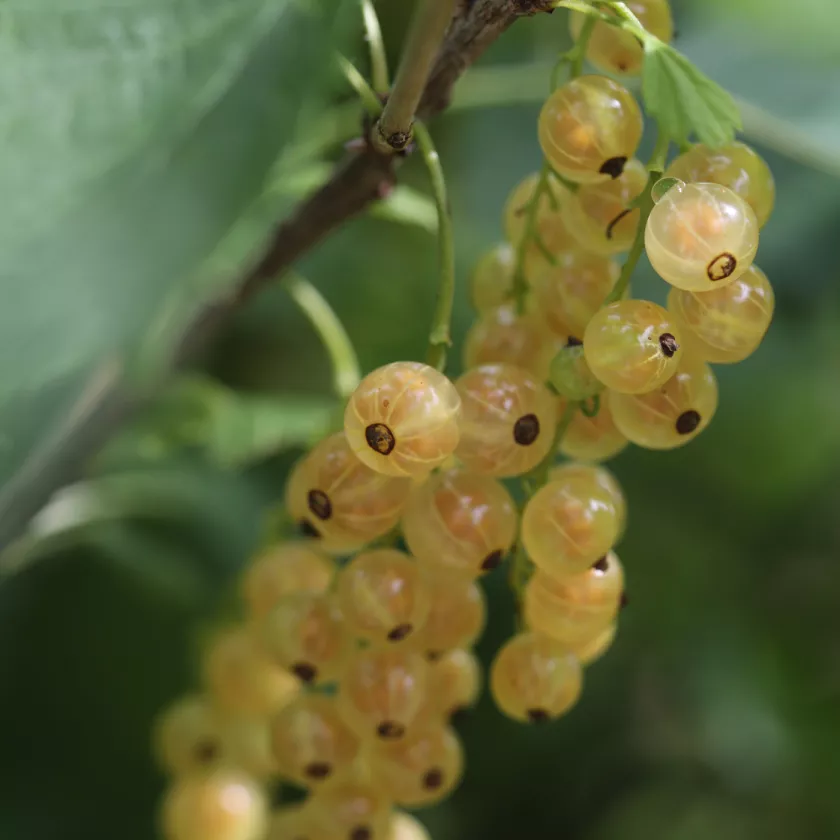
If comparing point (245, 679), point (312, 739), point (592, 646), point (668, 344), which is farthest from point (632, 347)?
point (245, 679)

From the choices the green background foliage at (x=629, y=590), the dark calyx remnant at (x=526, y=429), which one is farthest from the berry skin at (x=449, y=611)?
the green background foliage at (x=629, y=590)

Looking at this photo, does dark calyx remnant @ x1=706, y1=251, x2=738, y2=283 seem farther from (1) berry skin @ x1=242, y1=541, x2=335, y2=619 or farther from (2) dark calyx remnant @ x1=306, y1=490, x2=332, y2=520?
(1) berry skin @ x1=242, y1=541, x2=335, y2=619

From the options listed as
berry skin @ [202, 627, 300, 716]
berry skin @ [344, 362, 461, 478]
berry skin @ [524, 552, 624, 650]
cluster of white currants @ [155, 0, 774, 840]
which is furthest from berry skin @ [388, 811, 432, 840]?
berry skin @ [344, 362, 461, 478]

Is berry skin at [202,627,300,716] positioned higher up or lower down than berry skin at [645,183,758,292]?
lower down

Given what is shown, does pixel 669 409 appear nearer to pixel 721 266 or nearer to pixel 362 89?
pixel 721 266

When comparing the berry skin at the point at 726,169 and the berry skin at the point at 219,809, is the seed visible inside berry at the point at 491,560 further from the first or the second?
the berry skin at the point at 219,809
